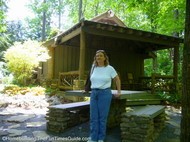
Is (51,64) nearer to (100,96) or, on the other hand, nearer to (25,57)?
(25,57)

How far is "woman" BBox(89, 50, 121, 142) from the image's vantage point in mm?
4715

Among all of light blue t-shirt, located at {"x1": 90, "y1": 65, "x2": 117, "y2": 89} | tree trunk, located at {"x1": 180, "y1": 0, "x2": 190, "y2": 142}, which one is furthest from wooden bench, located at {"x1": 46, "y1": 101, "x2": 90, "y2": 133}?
tree trunk, located at {"x1": 180, "y1": 0, "x2": 190, "y2": 142}

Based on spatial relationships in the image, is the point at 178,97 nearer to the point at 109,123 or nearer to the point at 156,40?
the point at 156,40

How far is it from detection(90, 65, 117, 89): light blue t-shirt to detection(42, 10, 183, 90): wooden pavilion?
18.3 ft

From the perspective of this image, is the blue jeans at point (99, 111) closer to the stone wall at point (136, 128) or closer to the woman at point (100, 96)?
the woman at point (100, 96)

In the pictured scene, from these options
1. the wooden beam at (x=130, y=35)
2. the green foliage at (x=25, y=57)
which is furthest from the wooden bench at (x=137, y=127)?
the green foliage at (x=25, y=57)

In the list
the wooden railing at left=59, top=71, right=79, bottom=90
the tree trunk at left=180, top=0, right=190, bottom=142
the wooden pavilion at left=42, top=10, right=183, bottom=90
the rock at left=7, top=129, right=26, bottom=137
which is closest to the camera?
the tree trunk at left=180, top=0, right=190, bottom=142

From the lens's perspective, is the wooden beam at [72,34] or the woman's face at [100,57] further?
the wooden beam at [72,34]

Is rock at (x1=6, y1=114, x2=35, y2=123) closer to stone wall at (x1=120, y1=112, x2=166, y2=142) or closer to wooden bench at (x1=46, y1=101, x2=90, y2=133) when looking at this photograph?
wooden bench at (x1=46, y1=101, x2=90, y2=133)

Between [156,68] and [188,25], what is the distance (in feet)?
67.5

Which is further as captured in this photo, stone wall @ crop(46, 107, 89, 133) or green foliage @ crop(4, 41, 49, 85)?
green foliage @ crop(4, 41, 49, 85)

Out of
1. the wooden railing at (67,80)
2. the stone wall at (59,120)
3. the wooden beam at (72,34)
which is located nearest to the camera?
the stone wall at (59,120)

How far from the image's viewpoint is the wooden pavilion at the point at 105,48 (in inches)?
444

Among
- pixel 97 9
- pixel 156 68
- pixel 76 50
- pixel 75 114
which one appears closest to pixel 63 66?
pixel 76 50
